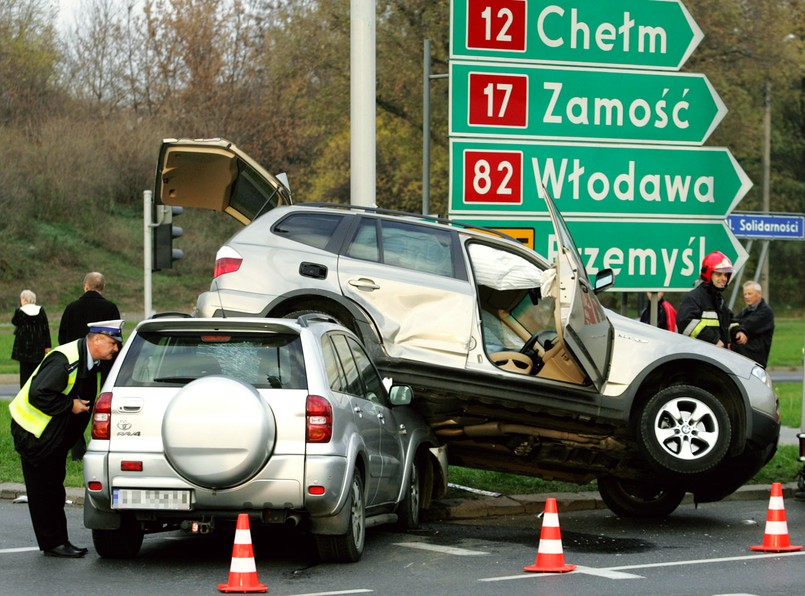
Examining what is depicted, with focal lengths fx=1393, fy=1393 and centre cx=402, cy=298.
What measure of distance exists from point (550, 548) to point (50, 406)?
324 cm

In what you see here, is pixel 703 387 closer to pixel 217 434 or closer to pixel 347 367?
pixel 347 367

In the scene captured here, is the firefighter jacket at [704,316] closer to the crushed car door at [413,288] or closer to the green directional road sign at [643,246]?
the green directional road sign at [643,246]

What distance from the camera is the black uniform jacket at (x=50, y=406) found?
877 cm

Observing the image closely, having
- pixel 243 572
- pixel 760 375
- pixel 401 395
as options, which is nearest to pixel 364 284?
pixel 401 395

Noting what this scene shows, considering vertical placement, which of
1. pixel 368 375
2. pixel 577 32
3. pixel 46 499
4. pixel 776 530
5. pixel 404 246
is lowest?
pixel 776 530

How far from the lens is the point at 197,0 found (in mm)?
52875

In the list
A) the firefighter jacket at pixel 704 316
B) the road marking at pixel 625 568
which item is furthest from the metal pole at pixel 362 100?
the road marking at pixel 625 568

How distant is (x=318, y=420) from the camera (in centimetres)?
817

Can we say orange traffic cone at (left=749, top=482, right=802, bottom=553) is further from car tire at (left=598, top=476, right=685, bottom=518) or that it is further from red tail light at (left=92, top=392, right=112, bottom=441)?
red tail light at (left=92, top=392, right=112, bottom=441)

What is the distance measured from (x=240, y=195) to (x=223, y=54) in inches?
1643

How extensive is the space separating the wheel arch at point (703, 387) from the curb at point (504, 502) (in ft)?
3.80

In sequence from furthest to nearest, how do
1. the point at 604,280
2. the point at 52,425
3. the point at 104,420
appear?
the point at 604,280
the point at 52,425
the point at 104,420

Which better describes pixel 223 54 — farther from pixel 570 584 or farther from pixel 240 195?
pixel 570 584

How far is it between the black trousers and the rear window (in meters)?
0.92
